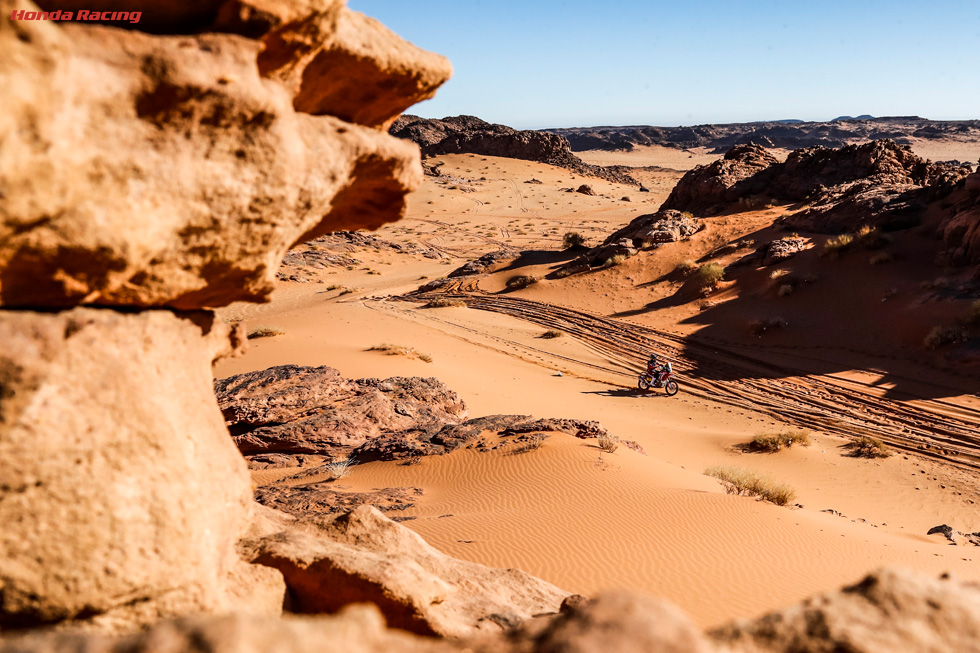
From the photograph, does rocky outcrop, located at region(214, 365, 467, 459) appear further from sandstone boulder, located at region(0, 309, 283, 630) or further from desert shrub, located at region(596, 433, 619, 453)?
sandstone boulder, located at region(0, 309, 283, 630)

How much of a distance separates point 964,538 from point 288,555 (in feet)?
29.9

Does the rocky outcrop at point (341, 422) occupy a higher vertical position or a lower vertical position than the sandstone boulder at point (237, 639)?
lower

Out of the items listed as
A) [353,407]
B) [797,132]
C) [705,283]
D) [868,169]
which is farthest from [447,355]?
[797,132]

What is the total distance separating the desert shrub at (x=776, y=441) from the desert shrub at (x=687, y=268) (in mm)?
11768

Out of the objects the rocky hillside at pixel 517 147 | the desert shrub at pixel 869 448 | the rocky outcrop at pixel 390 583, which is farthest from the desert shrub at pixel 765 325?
the rocky hillside at pixel 517 147

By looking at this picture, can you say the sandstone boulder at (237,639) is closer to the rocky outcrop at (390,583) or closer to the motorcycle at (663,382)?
the rocky outcrop at (390,583)

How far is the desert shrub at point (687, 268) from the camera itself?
2347cm

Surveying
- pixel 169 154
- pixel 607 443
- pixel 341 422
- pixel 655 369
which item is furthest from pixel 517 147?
pixel 169 154

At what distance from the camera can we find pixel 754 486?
9727mm

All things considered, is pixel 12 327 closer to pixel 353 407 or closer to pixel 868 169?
pixel 353 407

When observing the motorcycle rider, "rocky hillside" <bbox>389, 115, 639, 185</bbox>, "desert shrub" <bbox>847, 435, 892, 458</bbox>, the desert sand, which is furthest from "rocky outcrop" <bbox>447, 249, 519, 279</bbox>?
"rocky hillside" <bbox>389, 115, 639, 185</bbox>

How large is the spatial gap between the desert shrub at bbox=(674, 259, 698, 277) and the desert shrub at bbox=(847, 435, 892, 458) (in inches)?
467

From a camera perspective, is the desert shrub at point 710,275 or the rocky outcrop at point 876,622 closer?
the rocky outcrop at point 876,622

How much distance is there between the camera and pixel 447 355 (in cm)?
1906
